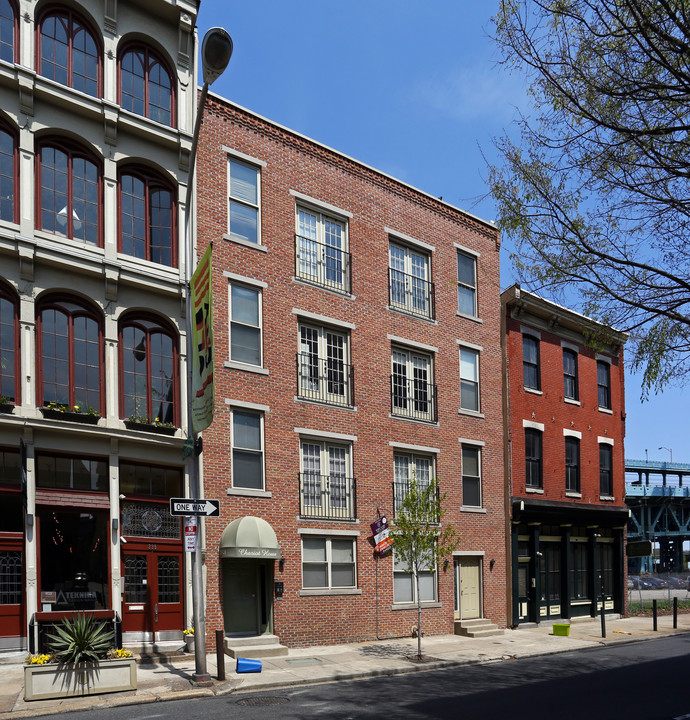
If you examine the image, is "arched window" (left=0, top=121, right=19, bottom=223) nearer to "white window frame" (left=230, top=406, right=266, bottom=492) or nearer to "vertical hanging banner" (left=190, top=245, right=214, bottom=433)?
"vertical hanging banner" (left=190, top=245, right=214, bottom=433)

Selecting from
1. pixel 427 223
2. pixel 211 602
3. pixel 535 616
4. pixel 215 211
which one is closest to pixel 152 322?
pixel 215 211

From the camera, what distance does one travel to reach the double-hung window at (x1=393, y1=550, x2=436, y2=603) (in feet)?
81.4

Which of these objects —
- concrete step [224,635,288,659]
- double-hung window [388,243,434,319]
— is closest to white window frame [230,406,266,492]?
concrete step [224,635,288,659]

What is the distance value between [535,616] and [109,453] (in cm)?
1797

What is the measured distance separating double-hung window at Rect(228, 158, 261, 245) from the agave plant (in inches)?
434

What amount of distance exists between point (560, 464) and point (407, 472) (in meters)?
8.79

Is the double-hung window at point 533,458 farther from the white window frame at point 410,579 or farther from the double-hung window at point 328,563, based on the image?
the double-hung window at point 328,563

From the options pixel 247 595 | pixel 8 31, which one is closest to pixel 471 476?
pixel 247 595

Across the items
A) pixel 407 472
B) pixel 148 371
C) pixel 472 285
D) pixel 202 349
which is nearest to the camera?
pixel 202 349

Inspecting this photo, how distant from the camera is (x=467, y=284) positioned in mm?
29188

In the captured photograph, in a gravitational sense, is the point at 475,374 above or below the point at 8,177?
below

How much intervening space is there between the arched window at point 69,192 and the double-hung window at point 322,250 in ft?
20.6

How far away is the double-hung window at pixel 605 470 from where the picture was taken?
34844mm

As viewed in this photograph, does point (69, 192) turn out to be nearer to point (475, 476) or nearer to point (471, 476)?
point (471, 476)
